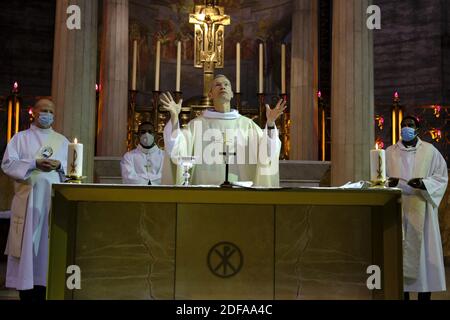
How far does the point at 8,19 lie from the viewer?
15.3 m

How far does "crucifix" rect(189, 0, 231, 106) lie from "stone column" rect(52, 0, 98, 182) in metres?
2.45

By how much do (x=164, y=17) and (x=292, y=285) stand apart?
11.2 meters

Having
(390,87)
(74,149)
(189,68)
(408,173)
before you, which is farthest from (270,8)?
(74,149)

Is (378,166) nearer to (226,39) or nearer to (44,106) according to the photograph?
(44,106)

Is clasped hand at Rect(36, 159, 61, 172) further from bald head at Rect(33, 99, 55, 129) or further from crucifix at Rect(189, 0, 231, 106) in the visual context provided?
crucifix at Rect(189, 0, 231, 106)

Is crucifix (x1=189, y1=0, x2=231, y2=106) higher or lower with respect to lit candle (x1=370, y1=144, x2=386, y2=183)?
higher

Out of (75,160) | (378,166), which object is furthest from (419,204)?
(75,160)

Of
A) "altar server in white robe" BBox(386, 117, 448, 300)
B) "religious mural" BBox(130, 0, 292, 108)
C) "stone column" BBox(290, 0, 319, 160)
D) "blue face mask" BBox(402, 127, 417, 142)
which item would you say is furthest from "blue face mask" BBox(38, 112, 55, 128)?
"religious mural" BBox(130, 0, 292, 108)

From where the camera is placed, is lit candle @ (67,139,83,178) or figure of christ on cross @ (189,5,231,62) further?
figure of christ on cross @ (189,5,231,62)

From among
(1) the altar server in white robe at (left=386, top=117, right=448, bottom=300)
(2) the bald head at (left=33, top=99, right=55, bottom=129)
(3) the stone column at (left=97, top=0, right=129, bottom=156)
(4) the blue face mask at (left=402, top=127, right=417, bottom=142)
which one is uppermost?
(3) the stone column at (left=97, top=0, right=129, bottom=156)

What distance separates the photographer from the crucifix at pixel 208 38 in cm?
980

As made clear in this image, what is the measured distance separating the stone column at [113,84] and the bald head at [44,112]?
14.8ft

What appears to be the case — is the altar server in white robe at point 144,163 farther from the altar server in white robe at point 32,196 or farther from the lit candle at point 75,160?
the lit candle at point 75,160

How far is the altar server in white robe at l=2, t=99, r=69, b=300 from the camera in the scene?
5996 mm
